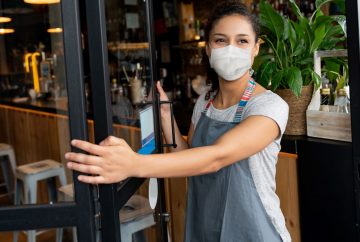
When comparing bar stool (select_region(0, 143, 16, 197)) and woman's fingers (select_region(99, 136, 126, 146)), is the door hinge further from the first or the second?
bar stool (select_region(0, 143, 16, 197))

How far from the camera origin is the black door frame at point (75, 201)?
112 cm

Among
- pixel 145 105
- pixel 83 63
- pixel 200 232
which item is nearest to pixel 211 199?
pixel 200 232

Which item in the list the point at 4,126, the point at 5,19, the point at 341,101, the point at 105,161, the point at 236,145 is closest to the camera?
the point at 105,161

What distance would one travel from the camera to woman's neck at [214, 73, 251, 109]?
1.62 meters

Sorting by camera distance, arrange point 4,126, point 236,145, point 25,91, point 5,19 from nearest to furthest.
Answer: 1. point 236,145
2. point 4,126
3. point 5,19
4. point 25,91

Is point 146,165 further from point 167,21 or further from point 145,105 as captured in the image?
point 167,21

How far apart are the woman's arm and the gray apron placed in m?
0.15

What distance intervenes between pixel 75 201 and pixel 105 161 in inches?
6.5

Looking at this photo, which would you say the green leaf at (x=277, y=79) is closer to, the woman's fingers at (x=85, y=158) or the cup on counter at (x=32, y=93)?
the woman's fingers at (x=85, y=158)

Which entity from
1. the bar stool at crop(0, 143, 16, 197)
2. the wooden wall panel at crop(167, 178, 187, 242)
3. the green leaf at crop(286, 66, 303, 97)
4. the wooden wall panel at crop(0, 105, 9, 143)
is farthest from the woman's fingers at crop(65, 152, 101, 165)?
the wooden wall panel at crop(0, 105, 9, 143)

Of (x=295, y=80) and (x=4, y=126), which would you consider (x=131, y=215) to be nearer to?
(x=295, y=80)

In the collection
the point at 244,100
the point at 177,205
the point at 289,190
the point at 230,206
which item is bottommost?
the point at 177,205

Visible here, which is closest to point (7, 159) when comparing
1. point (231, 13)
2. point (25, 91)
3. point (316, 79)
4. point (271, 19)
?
point (25, 91)

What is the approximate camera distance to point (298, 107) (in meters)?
2.25
